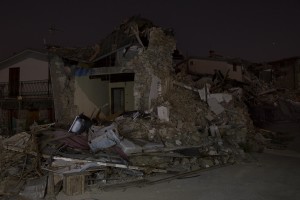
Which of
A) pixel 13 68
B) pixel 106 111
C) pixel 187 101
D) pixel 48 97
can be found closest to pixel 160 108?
pixel 187 101

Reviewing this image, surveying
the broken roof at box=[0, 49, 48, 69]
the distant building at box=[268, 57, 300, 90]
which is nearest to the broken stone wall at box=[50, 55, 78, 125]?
the broken roof at box=[0, 49, 48, 69]

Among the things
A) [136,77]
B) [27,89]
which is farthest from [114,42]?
[27,89]

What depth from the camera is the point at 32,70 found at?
77.3ft

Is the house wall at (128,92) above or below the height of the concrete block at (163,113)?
above

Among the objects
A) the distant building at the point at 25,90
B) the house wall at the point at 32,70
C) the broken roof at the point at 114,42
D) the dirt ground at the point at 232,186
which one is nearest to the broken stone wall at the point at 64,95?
the broken roof at the point at 114,42

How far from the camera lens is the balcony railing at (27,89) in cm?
2236

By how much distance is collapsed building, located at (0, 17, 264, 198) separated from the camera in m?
10.8

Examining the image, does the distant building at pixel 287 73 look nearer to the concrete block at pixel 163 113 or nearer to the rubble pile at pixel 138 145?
the rubble pile at pixel 138 145

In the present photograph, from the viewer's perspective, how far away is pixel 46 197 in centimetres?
910

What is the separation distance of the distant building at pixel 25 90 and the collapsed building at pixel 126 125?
120 inches

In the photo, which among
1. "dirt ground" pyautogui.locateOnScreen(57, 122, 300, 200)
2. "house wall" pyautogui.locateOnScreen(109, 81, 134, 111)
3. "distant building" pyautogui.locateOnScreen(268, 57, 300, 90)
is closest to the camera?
"dirt ground" pyautogui.locateOnScreen(57, 122, 300, 200)

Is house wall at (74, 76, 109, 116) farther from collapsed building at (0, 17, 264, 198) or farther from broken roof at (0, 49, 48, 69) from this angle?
broken roof at (0, 49, 48, 69)

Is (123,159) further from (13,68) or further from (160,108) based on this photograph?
(13,68)

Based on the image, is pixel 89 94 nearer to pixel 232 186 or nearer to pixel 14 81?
pixel 14 81
